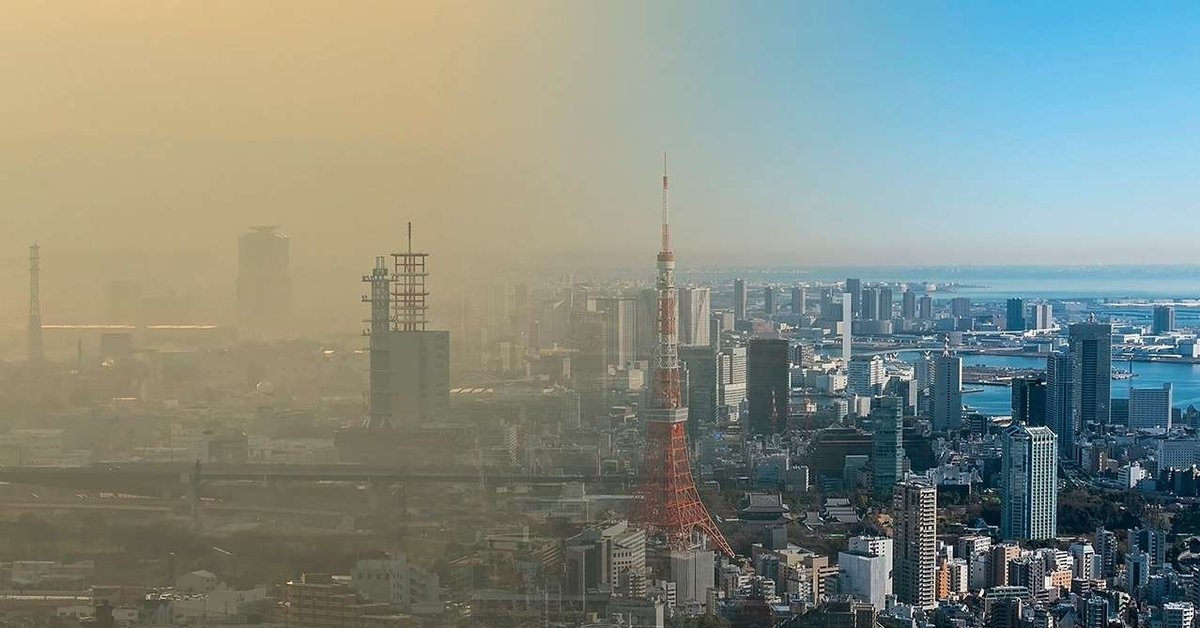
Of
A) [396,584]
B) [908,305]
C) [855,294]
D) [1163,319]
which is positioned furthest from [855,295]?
[396,584]

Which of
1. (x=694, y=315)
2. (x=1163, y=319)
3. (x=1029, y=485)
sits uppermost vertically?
(x=694, y=315)

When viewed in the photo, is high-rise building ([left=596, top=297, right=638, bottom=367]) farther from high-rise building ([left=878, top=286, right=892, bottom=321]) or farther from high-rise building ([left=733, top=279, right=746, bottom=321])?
high-rise building ([left=878, top=286, right=892, bottom=321])

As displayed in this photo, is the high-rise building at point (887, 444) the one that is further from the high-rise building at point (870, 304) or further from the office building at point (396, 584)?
the office building at point (396, 584)

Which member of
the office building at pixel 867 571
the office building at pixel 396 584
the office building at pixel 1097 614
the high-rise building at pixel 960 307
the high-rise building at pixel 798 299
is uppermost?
the high-rise building at pixel 798 299

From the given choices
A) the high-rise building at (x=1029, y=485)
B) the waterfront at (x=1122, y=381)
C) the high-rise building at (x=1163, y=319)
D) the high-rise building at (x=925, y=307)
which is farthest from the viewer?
the high-rise building at (x=1163, y=319)

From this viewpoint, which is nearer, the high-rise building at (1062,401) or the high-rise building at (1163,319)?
the high-rise building at (1062,401)

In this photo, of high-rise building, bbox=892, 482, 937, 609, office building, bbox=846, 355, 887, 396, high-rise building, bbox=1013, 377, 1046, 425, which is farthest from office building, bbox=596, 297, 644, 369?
high-rise building, bbox=1013, 377, 1046, 425

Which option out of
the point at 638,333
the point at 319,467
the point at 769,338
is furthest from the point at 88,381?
the point at 769,338

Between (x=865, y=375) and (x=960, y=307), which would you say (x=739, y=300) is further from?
(x=960, y=307)

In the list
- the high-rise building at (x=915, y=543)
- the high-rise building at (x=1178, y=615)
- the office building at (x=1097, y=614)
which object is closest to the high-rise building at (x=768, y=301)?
the high-rise building at (x=915, y=543)
